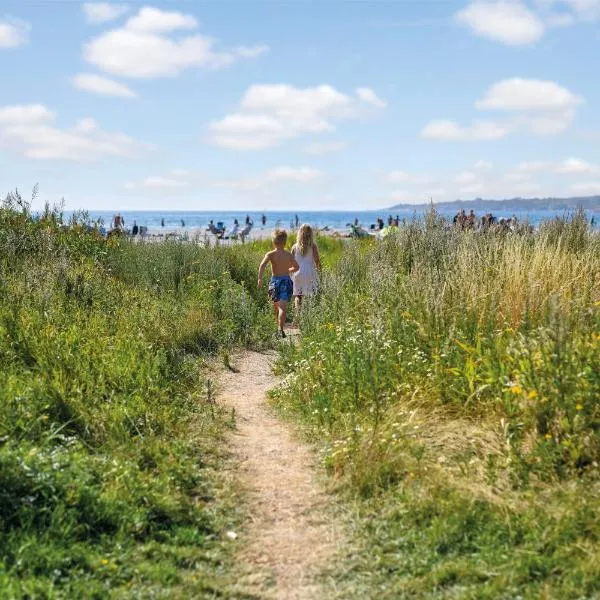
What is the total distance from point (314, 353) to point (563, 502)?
374cm

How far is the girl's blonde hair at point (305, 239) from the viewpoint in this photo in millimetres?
11484

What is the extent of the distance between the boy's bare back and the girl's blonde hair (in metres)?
0.27

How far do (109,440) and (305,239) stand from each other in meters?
6.38

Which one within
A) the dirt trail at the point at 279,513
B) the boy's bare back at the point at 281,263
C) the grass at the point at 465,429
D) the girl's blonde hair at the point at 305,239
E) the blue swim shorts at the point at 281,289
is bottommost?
the dirt trail at the point at 279,513

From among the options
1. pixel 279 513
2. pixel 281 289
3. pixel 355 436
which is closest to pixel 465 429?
pixel 355 436

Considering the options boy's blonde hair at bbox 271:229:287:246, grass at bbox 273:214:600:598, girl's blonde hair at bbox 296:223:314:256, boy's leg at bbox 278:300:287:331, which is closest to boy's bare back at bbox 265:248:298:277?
boy's blonde hair at bbox 271:229:287:246

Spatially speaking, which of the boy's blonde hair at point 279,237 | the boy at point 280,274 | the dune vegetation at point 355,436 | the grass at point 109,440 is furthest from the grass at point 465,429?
the boy's blonde hair at point 279,237

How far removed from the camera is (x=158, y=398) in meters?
6.53

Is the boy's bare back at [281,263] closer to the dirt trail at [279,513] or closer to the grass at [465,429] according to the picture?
the grass at [465,429]

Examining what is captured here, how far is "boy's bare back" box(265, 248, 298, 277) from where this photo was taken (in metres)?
11.3

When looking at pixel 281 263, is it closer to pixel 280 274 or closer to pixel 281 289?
pixel 280 274

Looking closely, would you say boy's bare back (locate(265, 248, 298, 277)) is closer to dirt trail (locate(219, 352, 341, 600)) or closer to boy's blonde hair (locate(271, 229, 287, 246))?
boy's blonde hair (locate(271, 229, 287, 246))

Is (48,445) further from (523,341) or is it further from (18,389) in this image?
(523,341)

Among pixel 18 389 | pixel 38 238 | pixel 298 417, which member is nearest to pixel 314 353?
pixel 298 417
